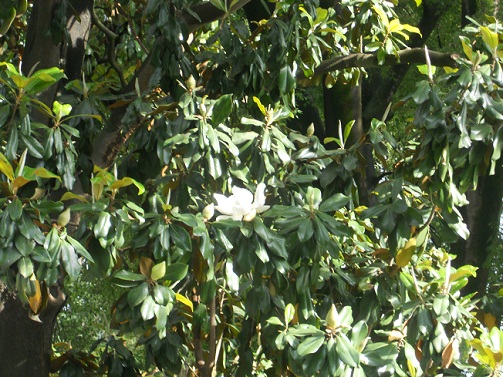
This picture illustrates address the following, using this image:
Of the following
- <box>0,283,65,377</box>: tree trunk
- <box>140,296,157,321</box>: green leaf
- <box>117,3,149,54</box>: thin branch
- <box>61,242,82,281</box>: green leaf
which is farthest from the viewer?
<box>117,3,149,54</box>: thin branch

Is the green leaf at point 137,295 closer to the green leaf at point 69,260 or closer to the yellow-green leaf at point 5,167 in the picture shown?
the green leaf at point 69,260

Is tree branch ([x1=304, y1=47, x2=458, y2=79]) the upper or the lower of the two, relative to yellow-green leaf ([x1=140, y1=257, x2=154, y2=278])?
upper

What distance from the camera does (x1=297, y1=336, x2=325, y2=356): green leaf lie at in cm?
271

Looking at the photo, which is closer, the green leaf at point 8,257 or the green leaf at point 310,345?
the green leaf at point 8,257

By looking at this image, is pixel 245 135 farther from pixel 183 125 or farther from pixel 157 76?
pixel 157 76

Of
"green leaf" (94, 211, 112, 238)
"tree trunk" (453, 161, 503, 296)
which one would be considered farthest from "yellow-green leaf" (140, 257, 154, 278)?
"tree trunk" (453, 161, 503, 296)

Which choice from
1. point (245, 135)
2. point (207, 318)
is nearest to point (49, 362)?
point (207, 318)

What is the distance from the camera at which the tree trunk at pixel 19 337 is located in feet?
12.1

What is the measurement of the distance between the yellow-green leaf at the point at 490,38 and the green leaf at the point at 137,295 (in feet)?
5.54

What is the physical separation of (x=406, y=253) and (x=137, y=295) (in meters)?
1.15

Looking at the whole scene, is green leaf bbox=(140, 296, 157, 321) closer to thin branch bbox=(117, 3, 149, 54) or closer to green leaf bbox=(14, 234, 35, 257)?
green leaf bbox=(14, 234, 35, 257)

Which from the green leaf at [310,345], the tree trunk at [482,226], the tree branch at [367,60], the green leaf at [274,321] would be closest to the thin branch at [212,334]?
the green leaf at [274,321]

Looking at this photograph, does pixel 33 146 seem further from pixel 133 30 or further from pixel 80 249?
pixel 133 30

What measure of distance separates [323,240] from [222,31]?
4.14 ft
